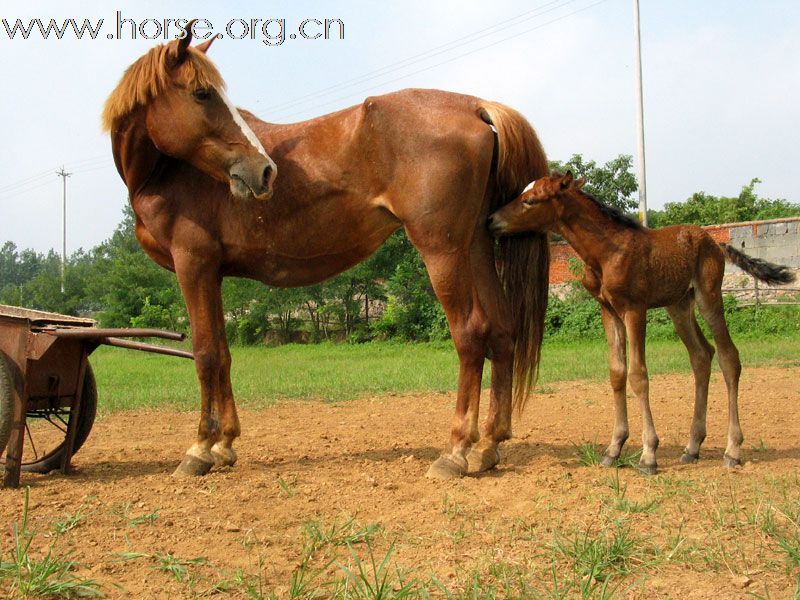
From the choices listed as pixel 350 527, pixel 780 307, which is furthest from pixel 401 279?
pixel 350 527

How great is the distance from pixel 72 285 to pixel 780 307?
139 feet

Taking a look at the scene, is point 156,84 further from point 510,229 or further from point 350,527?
point 350,527

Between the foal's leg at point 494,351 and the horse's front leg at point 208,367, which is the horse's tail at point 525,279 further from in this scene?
the horse's front leg at point 208,367

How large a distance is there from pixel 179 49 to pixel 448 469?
3.15 m

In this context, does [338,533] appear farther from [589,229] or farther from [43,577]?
[589,229]

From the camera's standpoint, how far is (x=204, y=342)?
5.15 meters

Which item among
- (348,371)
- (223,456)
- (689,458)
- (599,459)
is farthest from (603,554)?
(348,371)

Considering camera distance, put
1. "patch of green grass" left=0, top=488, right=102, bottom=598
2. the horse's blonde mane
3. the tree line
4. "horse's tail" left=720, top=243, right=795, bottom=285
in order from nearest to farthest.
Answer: "patch of green grass" left=0, top=488, right=102, bottom=598
the horse's blonde mane
"horse's tail" left=720, top=243, right=795, bottom=285
the tree line

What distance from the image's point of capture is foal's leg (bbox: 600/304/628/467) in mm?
4957

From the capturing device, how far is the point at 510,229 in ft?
16.7

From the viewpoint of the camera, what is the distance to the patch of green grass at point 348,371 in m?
10.4

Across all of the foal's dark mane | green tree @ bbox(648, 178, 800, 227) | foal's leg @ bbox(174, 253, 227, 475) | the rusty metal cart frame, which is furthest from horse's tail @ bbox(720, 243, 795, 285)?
green tree @ bbox(648, 178, 800, 227)

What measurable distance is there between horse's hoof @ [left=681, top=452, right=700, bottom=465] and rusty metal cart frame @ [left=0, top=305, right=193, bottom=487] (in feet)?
11.2

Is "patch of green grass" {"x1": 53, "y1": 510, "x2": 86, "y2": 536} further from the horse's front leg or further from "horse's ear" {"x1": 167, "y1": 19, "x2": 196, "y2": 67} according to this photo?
"horse's ear" {"x1": 167, "y1": 19, "x2": 196, "y2": 67}
